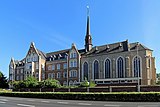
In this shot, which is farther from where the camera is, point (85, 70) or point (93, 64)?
point (85, 70)

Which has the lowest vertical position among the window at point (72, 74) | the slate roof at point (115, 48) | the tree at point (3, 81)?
the tree at point (3, 81)

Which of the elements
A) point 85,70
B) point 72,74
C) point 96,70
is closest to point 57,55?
point 72,74

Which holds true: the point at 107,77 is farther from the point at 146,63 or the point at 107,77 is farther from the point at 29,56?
the point at 29,56

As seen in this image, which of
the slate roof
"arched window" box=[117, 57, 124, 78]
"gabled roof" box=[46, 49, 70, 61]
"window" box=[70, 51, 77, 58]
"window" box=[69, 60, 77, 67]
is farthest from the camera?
"gabled roof" box=[46, 49, 70, 61]

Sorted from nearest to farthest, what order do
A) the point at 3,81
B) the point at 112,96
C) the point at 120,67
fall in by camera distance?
the point at 112,96 → the point at 120,67 → the point at 3,81

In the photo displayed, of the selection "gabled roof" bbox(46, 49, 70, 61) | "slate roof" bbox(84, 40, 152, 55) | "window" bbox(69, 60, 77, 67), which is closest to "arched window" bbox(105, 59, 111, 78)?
"slate roof" bbox(84, 40, 152, 55)

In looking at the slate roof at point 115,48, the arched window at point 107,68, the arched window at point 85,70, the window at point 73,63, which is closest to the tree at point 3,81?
the window at point 73,63

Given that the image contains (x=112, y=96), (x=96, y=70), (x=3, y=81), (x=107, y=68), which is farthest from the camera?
(x=3, y=81)

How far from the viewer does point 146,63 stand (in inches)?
2509

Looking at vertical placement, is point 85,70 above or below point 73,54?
below

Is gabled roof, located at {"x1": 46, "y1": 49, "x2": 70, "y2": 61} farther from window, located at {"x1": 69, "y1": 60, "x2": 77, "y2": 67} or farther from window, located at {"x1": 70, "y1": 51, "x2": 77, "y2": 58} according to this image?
window, located at {"x1": 69, "y1": 60, "x2": 77, "y2": 67}

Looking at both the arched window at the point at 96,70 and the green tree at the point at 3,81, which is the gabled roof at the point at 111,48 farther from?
the green tree at the point at 3,81

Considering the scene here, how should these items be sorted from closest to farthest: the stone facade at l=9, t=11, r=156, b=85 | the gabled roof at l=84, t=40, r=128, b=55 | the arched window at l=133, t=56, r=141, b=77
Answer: the arched window at l=133, t=56, r=141, b=77 → the stone facade at l=9, t=11, r=156, b=85 → the gabled roof at l=84, t=40, r=128, b=55

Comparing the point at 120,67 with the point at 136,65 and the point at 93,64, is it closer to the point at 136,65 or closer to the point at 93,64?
the point at 136,65
